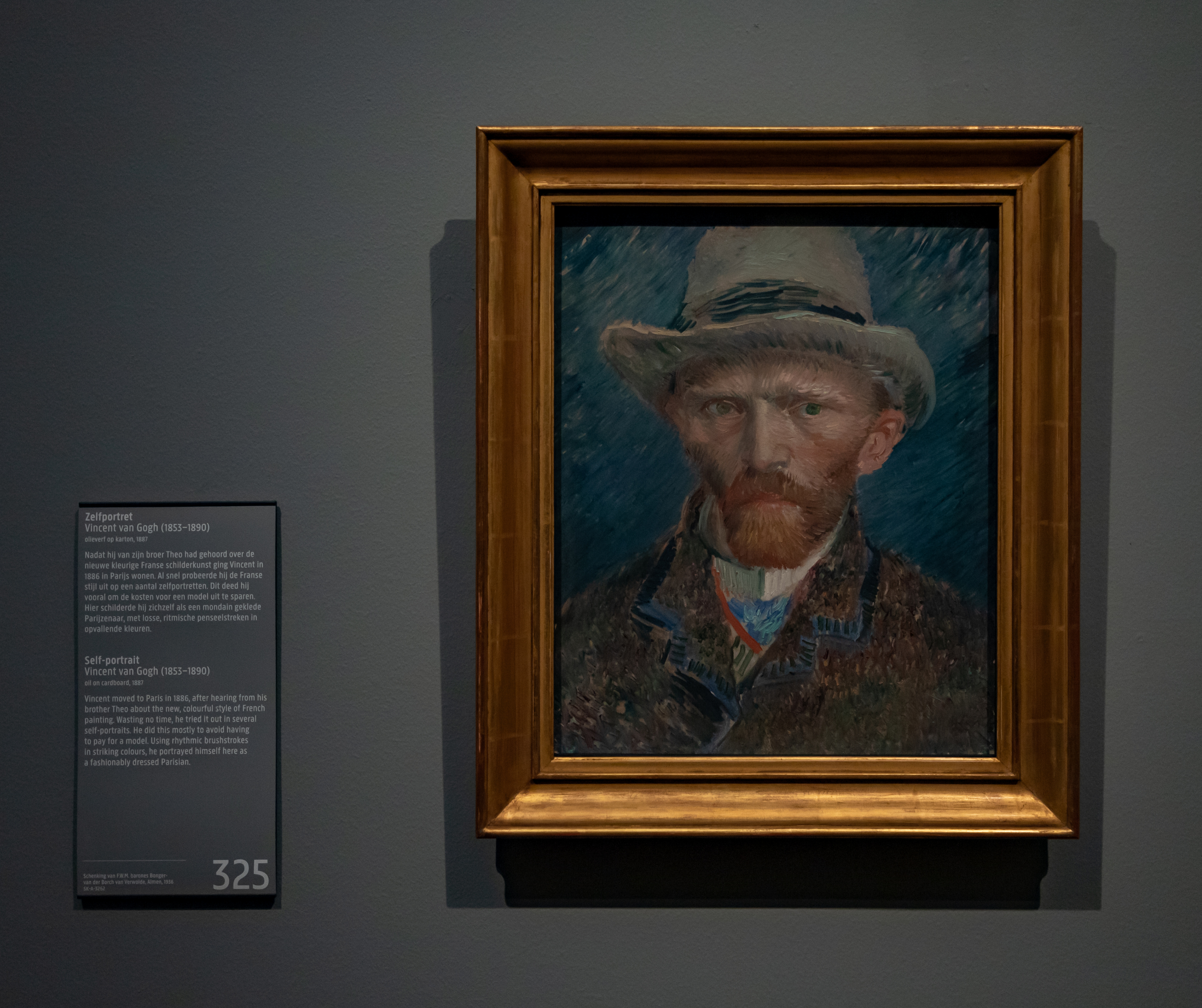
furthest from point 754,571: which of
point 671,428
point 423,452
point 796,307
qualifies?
point 423,452

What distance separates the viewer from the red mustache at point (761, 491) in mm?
1098

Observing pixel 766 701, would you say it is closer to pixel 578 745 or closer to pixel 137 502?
pixel 578 745

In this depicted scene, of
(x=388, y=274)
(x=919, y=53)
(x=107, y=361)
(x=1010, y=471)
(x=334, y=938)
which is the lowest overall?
(x=334, y=938)

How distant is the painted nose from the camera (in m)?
1.09

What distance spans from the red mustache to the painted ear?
9 centimetres

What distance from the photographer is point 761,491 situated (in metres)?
1.10

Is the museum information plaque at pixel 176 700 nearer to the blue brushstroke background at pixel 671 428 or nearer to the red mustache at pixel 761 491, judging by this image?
the blue brushstroke background at pixel 671 428

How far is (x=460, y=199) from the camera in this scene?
1.12 metres

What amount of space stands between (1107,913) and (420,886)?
887 millimetres

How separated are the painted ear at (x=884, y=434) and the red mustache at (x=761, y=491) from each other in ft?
0.30

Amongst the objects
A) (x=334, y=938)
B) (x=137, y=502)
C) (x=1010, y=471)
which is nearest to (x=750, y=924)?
(x=334, y=938)

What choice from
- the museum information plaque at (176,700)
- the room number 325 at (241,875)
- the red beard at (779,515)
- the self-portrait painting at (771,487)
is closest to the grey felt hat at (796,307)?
the self-portrait painting at (771,487)

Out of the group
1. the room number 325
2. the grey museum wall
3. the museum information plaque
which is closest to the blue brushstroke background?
the grey museum wall

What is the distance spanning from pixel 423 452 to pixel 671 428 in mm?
322
